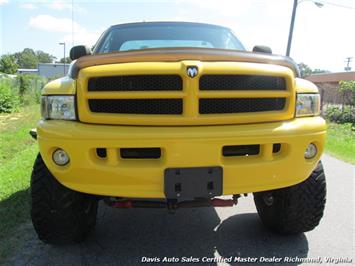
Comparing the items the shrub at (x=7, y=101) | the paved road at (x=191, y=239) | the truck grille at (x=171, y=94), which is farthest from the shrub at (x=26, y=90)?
the truck grille at (x=171, y=94)

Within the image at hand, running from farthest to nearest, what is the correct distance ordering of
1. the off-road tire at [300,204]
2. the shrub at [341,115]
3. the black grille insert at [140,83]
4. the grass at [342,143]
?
the shrub at [341,115], the grass at [342,143], the off-road tire at [300,204], the black grille insert at [140,83]

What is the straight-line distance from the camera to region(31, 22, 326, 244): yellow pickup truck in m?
2.62

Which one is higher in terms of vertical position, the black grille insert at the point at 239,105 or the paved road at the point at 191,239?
the black grille insert at the point at 239,105

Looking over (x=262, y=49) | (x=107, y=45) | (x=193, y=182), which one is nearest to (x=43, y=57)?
(x=107, y=45)

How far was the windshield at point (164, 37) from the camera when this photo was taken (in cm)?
432

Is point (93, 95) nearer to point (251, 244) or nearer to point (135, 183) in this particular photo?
point (135, 183)

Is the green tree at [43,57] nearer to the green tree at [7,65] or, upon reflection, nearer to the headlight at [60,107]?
the green tree at [7,65]

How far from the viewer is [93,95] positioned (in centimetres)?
267

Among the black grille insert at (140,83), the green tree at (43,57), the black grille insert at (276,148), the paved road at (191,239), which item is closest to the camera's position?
the black grille insert at (140,83)

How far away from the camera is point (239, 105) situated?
2828 mm

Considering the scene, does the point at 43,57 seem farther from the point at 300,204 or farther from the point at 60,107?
the point at 300,204

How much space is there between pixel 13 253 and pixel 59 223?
0.44 metres

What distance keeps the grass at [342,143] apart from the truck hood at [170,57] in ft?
16.4

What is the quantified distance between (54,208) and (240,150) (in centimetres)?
142
